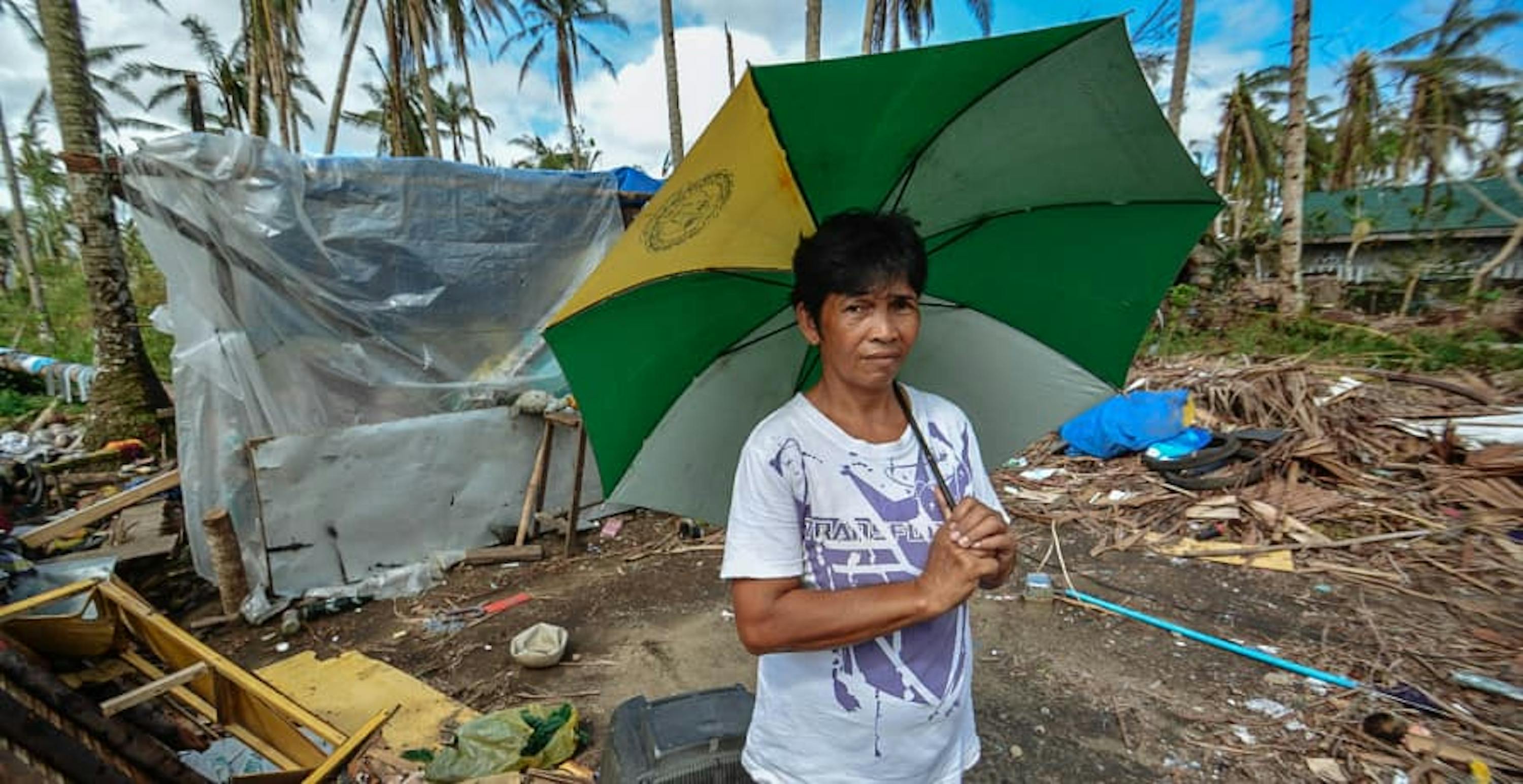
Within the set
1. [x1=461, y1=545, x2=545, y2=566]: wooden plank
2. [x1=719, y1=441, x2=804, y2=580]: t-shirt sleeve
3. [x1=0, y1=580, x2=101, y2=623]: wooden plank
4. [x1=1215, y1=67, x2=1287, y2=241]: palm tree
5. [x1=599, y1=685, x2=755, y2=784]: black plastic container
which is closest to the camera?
[x1=719, y1=441, x2=804, y2=580]: t-shirt sleeve

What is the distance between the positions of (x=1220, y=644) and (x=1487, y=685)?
1.03 meters

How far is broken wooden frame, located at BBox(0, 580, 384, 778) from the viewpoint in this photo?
2.53 m

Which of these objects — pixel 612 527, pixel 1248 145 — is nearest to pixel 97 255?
pixel 612 527

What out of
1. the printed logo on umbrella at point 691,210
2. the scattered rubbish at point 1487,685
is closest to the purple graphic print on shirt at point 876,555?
the printed logo on umbrella at point 691,210

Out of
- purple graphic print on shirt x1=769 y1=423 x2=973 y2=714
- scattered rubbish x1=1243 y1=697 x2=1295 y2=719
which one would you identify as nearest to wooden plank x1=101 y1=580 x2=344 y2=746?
purple graphic print on shirt x1=769 y1=423 x2=973 y2=714

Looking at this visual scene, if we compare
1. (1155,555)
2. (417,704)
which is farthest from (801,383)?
(1155,555)

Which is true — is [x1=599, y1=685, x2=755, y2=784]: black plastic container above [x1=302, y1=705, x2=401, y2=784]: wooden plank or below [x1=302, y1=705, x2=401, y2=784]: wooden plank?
above

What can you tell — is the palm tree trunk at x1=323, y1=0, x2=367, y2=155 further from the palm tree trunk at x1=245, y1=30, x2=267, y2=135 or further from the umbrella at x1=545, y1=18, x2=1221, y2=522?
the umbrella at x1=545, y1=18, x2=1221, y2=522

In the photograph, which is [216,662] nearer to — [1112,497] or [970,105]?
[970,105]

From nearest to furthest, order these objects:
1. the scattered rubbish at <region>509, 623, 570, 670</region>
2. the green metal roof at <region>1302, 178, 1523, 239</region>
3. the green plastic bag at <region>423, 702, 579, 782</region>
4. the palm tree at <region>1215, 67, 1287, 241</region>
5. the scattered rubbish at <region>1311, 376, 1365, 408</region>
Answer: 1. the green plastic bag at <region>423, 702, 579, 782</region>
2. the scattered rubbish at <region>509, 623, 570, 670</region>
3. the scattered rubbish at <region>1311, 376, 1365, 408</region>
4. the green metal roof at <region>1302, 178, 1523, 239</region>
5. the palm tree at <region>1215, 67, 1287, 241</region>

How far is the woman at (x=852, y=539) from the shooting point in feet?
3.48

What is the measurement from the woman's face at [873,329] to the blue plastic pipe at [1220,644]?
A: 3628mm

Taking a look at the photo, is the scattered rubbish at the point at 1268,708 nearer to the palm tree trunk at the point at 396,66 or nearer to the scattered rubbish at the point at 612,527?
the scattered rubbish at the point at 612,527

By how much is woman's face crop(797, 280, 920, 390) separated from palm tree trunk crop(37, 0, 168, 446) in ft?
22.4
